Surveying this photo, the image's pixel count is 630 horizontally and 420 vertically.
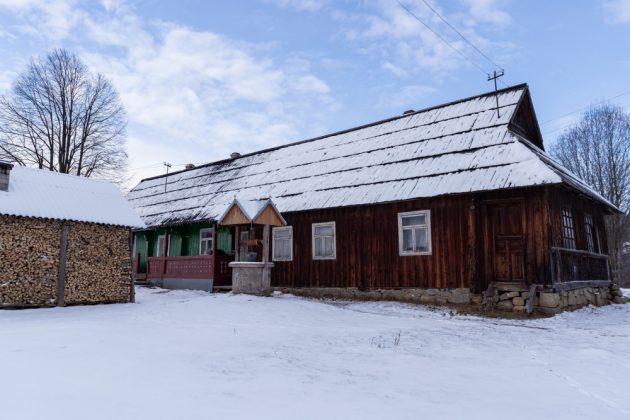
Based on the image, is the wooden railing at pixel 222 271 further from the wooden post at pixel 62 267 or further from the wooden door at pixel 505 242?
the wooden door at pixel 505 242

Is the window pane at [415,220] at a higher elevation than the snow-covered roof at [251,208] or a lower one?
lower

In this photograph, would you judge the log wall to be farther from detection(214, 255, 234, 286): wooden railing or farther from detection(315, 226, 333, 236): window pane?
detection(315, 226, 333, 236): window pane

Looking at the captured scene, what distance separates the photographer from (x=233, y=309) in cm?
1101

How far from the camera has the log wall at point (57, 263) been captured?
12148 millimetres

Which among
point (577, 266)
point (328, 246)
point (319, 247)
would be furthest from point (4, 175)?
point (577, 266)

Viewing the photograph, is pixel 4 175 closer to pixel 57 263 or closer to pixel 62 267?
pixel 57 263

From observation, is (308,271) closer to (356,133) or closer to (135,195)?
(356,133)

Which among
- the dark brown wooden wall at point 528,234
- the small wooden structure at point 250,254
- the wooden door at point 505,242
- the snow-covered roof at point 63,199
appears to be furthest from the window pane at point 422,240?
the snow-covered roof at point 63,199

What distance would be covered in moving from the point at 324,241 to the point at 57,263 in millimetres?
8815

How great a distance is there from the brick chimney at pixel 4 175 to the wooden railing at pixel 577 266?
15.6 metres

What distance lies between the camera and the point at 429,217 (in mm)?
14328

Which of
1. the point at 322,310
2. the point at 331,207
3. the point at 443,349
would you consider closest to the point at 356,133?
the point at 331,207

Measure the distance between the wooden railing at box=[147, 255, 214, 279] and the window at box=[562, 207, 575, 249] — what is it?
12786 millimetres

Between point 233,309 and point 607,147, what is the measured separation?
28922 mm
